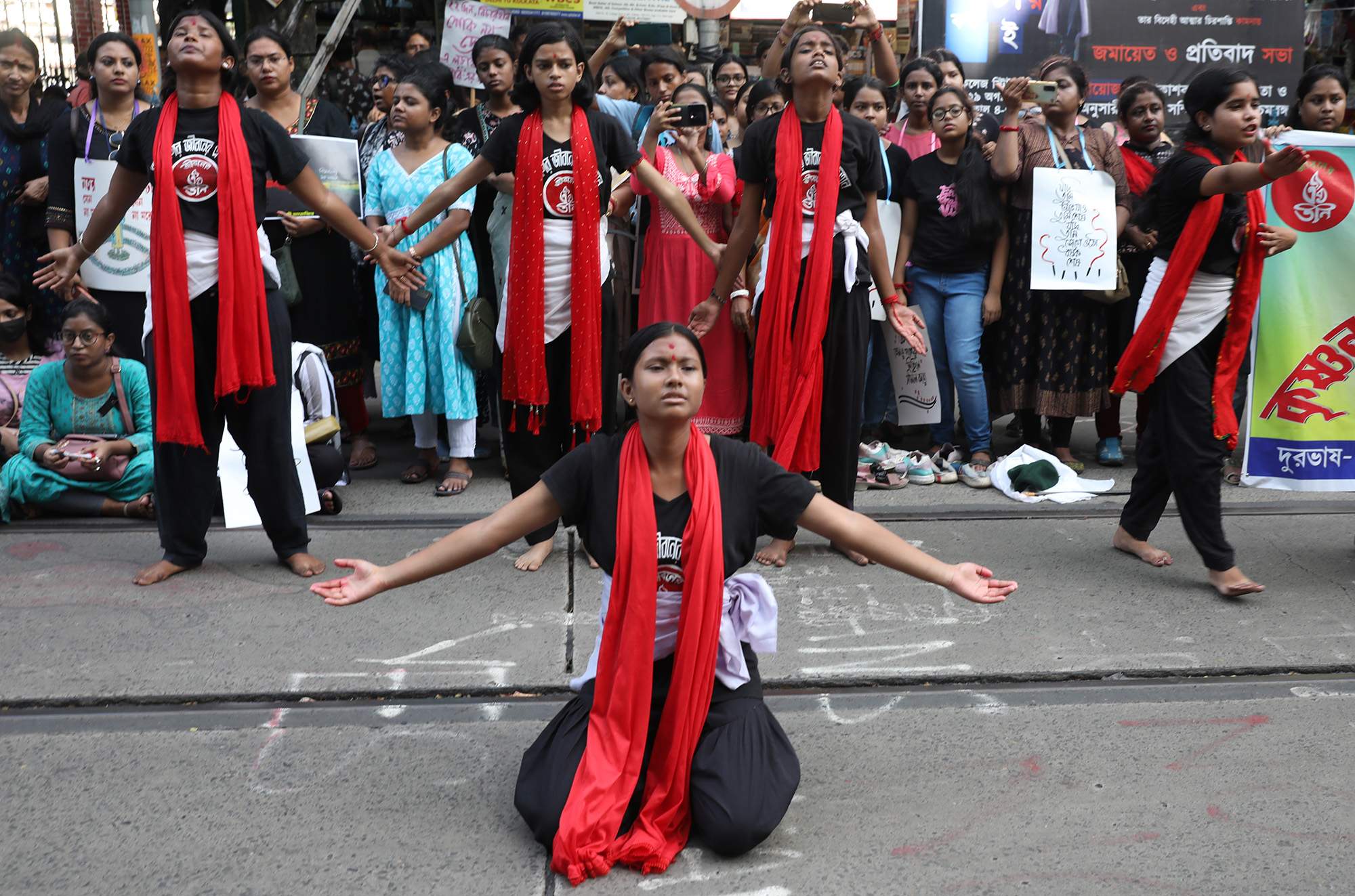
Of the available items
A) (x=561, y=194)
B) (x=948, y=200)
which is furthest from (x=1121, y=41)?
(x=561, y=194)

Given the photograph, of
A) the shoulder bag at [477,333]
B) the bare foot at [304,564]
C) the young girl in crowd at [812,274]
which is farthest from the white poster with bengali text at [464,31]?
the bare foot at [304,564]

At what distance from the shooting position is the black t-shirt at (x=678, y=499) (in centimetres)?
265

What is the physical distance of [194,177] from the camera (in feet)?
13.0

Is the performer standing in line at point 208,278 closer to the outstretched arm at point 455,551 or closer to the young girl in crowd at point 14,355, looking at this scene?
the young girl in crowd at point 14,355

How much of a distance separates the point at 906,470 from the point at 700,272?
1.35m

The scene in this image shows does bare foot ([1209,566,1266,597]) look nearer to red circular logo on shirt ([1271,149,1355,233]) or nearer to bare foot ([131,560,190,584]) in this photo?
red circular logo on shirt ([1271,149,1355,233])

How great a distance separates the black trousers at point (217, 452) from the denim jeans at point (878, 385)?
284 cm

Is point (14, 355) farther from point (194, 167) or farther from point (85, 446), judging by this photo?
point (194, 167)

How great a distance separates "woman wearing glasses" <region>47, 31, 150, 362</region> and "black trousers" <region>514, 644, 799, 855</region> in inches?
135

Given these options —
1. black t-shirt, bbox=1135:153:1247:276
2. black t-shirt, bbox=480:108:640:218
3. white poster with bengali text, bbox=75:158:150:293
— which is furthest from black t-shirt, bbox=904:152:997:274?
white poster with bengali text, bbox=75:158:150:293

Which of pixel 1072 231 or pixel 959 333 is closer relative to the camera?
pixel 1072 231

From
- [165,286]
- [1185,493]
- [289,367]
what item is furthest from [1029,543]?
[165,286]

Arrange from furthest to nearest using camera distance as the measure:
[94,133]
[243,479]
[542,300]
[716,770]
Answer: [94,133] < [243,479] < [542,300] < [716,770]

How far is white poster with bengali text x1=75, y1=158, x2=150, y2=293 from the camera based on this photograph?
17.1 ft
